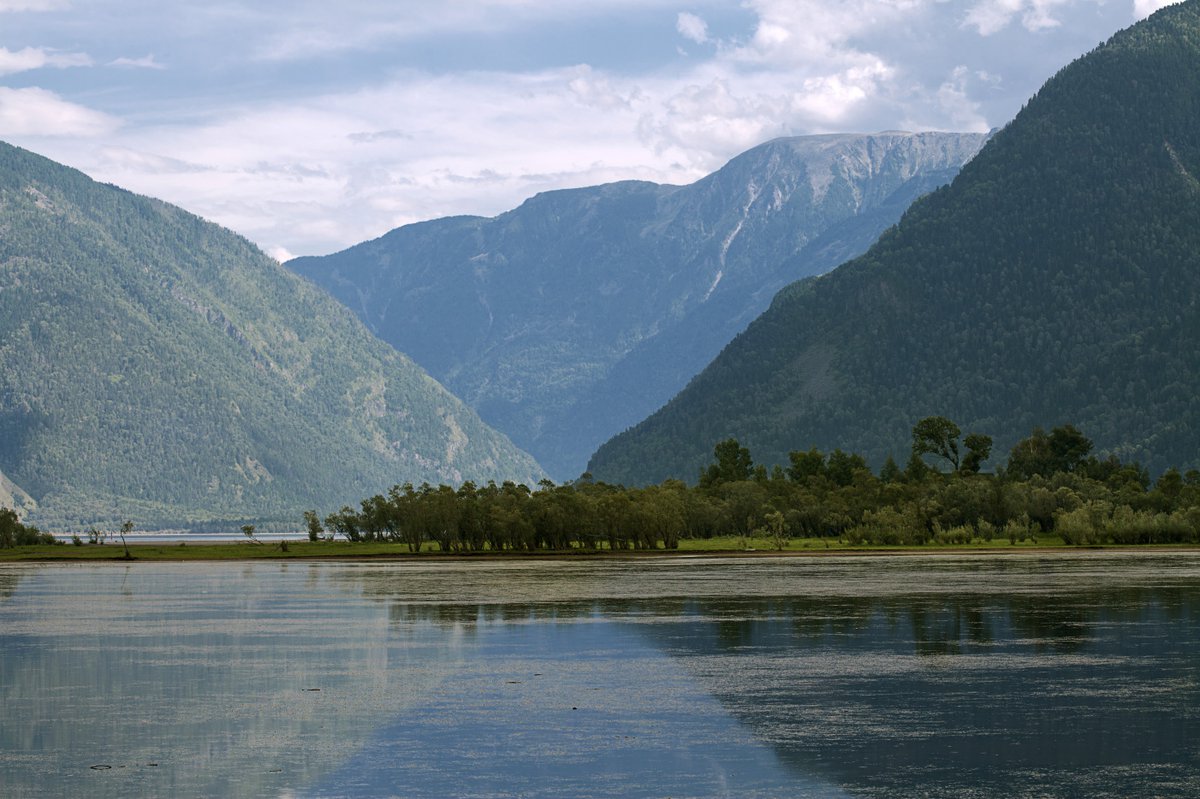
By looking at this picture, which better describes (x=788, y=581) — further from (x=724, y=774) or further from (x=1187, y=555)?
(x=724, y=774)

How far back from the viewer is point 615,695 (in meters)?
47.7

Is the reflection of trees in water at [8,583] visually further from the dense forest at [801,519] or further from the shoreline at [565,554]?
the dense forest at [801,519]

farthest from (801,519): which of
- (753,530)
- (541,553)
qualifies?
(541,553)

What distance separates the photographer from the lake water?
35156 millimetres

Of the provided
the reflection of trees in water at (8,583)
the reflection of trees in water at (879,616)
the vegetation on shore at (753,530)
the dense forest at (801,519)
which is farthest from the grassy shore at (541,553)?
the reflection of trees in water at (879,616)

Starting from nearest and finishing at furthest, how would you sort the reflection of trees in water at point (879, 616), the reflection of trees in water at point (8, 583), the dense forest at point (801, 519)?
the reflection of trees in water at point (879, 616), the reflection of trees in water at point (8, 583), the dense forest at point (801, 519)

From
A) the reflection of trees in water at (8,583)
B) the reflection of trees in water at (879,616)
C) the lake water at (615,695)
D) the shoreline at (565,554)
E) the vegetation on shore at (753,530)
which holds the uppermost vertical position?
the vegetation on shore at (753,530)

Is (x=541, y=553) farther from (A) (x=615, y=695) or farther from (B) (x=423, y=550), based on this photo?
(A) (x=615, y=695)

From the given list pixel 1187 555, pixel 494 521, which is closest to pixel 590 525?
pixel 494 521

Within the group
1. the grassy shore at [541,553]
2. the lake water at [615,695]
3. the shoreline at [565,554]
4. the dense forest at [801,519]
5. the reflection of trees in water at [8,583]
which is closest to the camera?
the lake water at [615,695]

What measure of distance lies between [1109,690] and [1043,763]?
11.8 m

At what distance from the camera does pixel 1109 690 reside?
4681cm

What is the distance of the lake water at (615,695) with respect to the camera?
35156 millimetres

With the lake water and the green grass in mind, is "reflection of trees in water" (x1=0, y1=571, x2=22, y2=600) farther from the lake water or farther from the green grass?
the green grass
